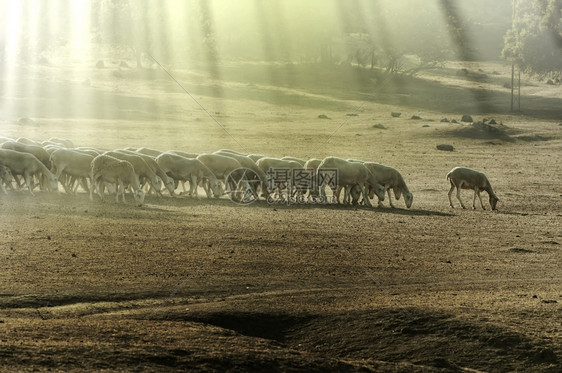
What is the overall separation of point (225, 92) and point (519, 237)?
54.8 m

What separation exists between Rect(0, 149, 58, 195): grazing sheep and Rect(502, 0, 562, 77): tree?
132 ft

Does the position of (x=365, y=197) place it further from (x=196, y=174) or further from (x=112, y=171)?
(x=112, y=171)

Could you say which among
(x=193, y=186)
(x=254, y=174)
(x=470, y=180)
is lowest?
(x=470, y=180)

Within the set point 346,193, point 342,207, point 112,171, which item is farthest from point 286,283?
point 346,193

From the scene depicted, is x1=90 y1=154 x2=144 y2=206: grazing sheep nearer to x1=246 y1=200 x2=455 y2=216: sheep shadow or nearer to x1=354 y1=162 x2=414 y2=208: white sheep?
x1=246 y1=200 x2=455 y2=216: sheep shadow

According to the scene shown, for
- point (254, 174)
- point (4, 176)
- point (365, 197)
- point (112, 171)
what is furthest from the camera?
point (254, 174)

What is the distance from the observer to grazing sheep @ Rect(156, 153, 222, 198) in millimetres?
25703

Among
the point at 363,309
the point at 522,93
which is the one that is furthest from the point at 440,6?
the point at 363,309

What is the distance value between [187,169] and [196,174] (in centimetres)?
32

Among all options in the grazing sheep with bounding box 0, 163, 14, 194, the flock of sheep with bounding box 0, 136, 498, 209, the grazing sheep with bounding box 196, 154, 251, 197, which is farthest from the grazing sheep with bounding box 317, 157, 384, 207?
the grazing sheep with bounding box 0, 163, 14, 194

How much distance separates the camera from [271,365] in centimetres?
890

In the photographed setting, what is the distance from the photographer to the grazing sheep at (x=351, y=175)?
25.8 meters

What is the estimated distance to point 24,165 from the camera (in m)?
23.3

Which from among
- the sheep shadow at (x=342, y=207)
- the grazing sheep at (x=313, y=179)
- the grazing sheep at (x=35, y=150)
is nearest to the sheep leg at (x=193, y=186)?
the sheep shadow at (x=342, y=207)
